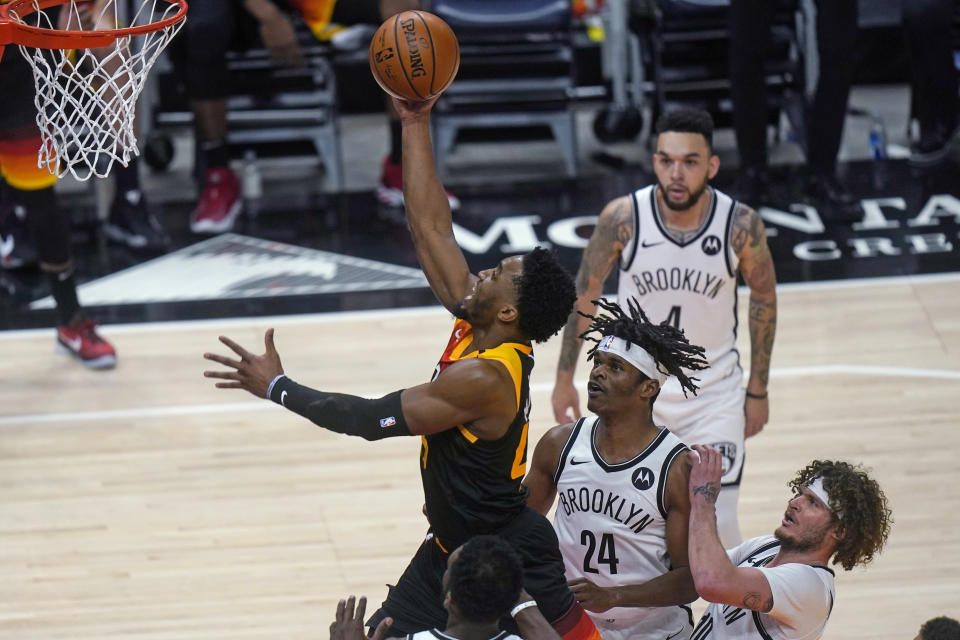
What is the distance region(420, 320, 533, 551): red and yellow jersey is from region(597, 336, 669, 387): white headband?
27 centimetres

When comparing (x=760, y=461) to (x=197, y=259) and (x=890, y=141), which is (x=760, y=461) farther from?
(x=890, y=141)

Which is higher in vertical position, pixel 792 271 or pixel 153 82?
pixel 153 82

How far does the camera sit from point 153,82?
9688 millimetres

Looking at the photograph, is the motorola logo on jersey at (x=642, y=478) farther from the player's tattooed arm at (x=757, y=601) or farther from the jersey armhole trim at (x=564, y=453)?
the player's tattooed arm at (x=757, y=601)

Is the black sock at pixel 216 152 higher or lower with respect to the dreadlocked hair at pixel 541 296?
lower

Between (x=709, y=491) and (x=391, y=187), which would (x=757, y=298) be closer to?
(x=709, y=491)

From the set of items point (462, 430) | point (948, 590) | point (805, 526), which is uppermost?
point (462, 430)

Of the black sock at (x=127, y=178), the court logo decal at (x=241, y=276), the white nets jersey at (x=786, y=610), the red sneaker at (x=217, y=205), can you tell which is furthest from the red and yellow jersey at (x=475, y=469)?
the red sneaker at (x=217, y=205)

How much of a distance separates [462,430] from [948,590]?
89.8 inches

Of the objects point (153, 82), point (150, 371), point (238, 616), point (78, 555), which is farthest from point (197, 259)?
point (238, 616)

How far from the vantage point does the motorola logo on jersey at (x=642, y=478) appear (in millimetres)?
3725

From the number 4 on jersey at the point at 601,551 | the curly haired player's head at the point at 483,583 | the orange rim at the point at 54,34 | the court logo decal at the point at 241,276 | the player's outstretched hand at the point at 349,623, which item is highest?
the orange rim at the point at 54,34

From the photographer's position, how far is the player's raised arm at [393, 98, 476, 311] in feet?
13.0

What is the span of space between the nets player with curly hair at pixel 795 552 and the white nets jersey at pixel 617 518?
0.53 ft
